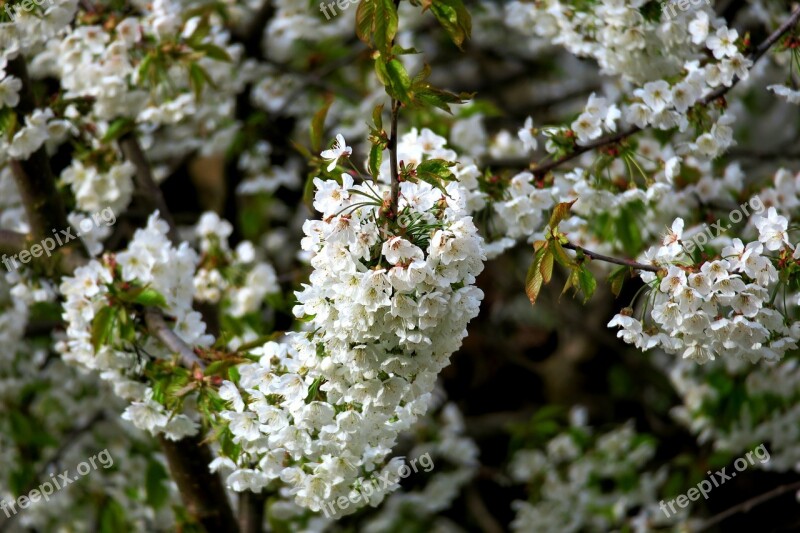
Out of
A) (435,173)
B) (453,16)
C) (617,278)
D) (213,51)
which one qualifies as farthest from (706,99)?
(213,51)

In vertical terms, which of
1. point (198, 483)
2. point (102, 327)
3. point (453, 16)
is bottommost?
point (198, 483)

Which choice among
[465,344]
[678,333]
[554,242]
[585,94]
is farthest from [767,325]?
[465,344]

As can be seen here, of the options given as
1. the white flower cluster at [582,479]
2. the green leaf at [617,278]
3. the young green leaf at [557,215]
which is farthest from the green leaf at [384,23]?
the white flower cluster at [582,479]

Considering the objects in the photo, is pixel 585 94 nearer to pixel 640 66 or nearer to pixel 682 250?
pixel 640 66

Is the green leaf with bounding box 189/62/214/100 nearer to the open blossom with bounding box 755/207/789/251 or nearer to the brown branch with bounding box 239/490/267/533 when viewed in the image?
the brown branch with bounding box 239/490/267/533

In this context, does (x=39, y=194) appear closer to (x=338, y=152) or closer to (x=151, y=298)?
(x=151, y=298)

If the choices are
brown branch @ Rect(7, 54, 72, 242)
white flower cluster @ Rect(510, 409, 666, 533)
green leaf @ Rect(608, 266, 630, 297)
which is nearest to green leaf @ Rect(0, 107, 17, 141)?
brown branch @ Rect(7, 54, 72, 242)

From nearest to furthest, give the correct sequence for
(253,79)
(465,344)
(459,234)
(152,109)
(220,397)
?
(459,234), (220,397), (152,109), (253,79), (465,344)

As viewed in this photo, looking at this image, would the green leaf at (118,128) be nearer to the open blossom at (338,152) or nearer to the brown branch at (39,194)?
the brown branch at (39,194)
